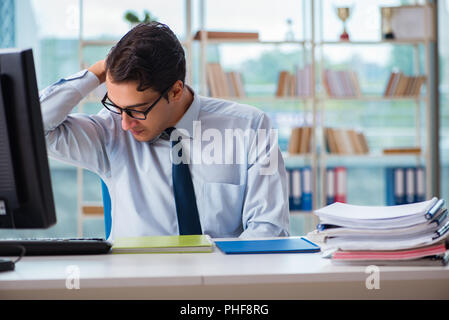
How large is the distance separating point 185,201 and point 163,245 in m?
0.46

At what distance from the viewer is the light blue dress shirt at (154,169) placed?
1.78 meters

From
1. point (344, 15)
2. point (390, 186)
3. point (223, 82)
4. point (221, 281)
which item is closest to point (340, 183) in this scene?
point (390, 186)

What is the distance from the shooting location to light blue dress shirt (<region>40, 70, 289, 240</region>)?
178 cm

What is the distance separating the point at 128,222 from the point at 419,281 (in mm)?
1011

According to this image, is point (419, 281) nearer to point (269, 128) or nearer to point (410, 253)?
point (410, 253)

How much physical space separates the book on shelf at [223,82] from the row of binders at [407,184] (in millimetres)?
1232

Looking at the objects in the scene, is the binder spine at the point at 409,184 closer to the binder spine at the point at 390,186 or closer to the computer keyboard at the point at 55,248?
the binder spine at the point at 390,186

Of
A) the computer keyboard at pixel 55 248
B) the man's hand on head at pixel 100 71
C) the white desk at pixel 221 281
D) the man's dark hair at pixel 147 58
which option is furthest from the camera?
the man's hand on head at pixel 100 71

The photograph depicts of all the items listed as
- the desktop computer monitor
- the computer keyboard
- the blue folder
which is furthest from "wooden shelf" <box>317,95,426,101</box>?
the desktop computer monitor

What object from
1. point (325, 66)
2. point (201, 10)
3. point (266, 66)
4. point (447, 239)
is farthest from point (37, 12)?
point (447, 239)

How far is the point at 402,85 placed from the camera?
4.07m

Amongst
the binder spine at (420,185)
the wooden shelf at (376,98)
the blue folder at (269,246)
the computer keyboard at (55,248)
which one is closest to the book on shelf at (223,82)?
the wooden shelf at (376,98)

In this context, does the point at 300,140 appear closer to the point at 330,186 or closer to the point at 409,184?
the point at 330,186

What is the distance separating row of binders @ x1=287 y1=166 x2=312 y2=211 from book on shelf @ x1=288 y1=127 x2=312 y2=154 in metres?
0.15
